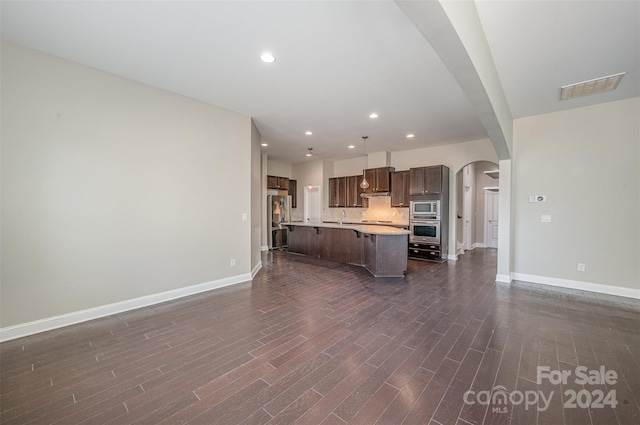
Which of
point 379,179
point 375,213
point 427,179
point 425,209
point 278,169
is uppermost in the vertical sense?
point 278,169

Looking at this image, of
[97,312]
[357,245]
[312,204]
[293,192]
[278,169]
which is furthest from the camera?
[293,192]

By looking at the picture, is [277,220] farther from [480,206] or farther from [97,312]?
[480,206]

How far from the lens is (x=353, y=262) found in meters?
5.88

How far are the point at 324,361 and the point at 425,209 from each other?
517 cm

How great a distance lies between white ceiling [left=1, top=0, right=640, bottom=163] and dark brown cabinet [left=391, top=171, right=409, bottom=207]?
9.45 ft

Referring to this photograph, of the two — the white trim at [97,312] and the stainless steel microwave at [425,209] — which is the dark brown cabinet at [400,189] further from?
the white trim at [97,312]

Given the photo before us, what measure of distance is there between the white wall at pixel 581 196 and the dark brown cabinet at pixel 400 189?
8.51 ft

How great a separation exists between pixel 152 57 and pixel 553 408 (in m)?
4.71

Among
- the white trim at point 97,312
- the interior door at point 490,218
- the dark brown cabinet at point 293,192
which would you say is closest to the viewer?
the white trim at point 97,312

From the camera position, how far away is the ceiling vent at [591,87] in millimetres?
3189

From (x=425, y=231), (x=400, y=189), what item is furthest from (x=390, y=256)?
(x=400, y=189)

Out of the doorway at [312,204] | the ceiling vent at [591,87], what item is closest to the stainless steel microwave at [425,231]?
the ceiling vent at [591,87]

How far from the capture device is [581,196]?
407 cm

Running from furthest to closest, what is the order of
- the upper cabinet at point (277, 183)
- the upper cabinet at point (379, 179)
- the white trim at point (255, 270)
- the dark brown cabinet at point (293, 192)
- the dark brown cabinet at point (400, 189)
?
the dark brown cabinet at point (293, 192) < the upper cabinet at point (277, 183) < the upper cabinet at point (379, 179) < the dark brown cabinet at point (400, 189) < the white trim at point (255, 270)
